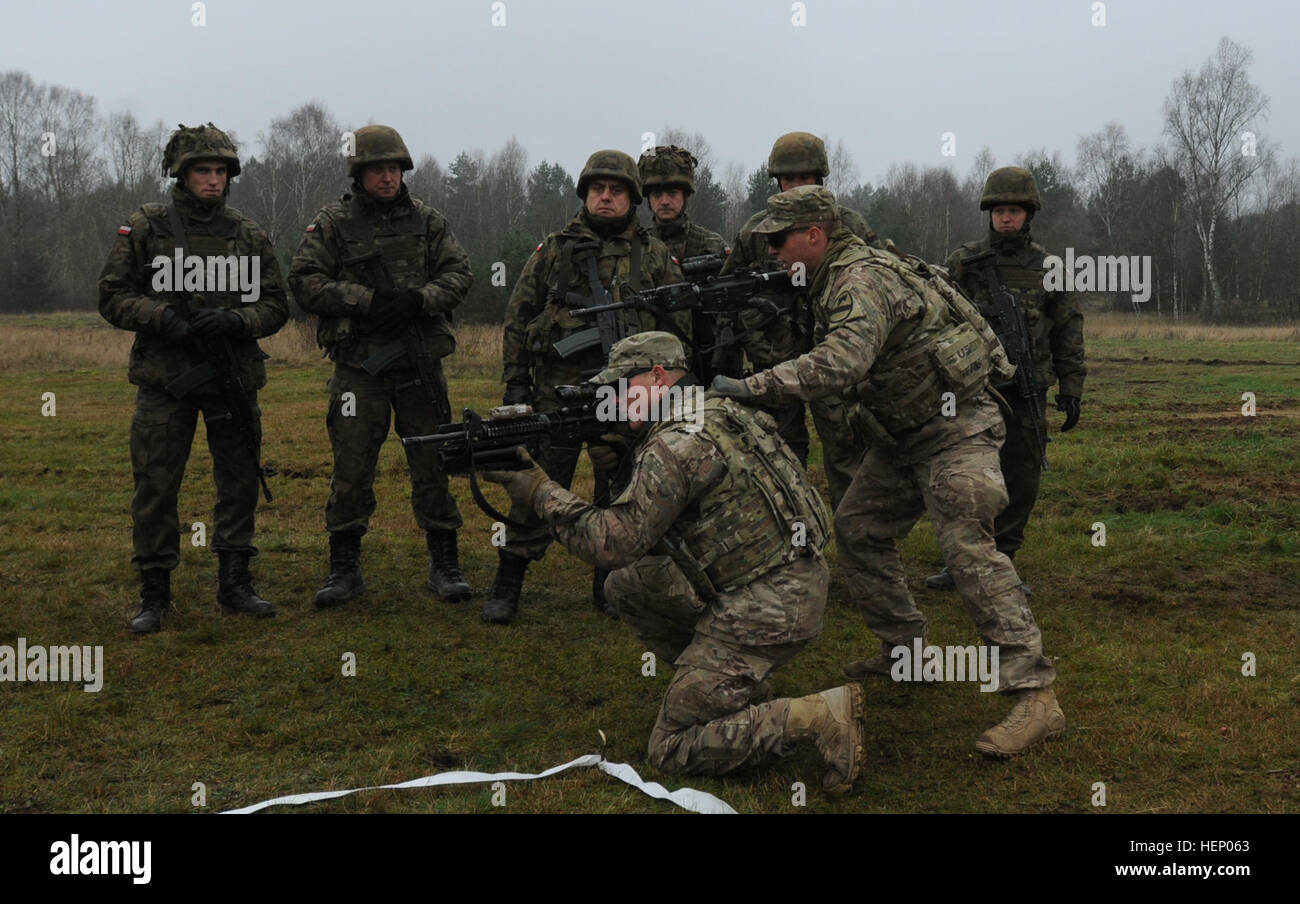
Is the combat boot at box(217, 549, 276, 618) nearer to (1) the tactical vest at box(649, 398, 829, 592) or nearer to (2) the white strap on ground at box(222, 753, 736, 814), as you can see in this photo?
(2) the white strap on ground at box(222, 753, 736, 814)

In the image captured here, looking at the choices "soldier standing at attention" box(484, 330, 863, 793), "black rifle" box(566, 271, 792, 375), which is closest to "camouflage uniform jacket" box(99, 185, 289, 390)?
"black rifle" box(566, 271, 792, 375)

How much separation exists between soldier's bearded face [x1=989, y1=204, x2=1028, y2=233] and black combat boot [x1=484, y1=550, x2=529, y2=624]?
3.68 m

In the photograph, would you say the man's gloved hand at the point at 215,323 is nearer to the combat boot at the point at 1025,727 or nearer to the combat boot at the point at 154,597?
the combat boot at the point at 154,597

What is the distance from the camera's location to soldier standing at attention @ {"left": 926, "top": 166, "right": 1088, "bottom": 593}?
678cm

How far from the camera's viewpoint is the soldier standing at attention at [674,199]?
24.3 feet

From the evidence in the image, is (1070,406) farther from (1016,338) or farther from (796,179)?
(796,179)

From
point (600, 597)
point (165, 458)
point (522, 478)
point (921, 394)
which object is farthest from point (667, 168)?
point (165, 458)

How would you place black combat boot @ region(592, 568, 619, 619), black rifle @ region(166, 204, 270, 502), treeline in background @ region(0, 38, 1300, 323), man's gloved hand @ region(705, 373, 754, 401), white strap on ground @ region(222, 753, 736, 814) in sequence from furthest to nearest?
treeline in background @ region(0, 38, 1300, 323) < black combat boot @ region(592, 568, 619, 619) < black rifle @ region(166, 204, 270, 502) < man's gloved hand @ region(705, 373, 754, 401) < white strap on ground @ region(222, 753, 736, 814)

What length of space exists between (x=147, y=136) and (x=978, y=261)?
7229cm

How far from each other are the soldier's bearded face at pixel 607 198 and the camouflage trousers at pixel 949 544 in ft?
7.41

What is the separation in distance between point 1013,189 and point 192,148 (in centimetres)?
492

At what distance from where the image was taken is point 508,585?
6.62 meters

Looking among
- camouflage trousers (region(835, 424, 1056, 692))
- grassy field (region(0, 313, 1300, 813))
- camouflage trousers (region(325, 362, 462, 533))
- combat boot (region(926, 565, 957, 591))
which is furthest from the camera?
combat boot (region(926, 565, 957, 591))
